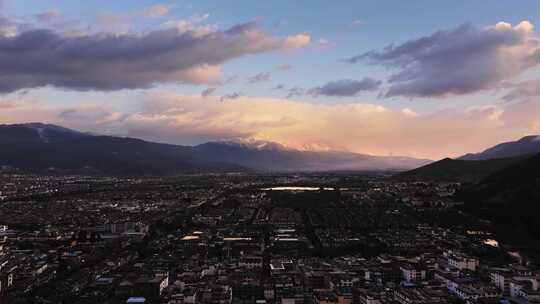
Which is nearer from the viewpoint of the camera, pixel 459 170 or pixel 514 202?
pixel 514 202

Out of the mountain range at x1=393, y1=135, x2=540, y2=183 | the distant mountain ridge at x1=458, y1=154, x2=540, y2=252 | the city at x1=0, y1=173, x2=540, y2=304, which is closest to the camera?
the city at x1=0, y1=173, x2=540, y2=304

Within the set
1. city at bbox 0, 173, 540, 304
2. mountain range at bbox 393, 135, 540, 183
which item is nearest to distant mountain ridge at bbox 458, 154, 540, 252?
city at bbox 0, 173, 540, 304

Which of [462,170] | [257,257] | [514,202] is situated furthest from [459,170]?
[257,257]

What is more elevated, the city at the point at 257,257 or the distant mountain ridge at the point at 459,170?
the distant mountain ridge at the point at 459,170

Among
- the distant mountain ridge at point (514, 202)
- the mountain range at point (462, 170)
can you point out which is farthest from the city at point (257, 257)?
the mountain range at point (462, 170)

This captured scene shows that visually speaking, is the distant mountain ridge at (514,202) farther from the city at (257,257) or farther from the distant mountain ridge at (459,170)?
the distant mountain ridge at (459,170)

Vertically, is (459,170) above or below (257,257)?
above

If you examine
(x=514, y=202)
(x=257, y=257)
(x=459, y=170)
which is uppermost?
(x=459, y=170)

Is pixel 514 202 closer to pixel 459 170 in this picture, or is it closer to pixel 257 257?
pixel 257 257

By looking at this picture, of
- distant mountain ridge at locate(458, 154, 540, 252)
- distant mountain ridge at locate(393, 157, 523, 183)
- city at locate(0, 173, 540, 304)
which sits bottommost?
city at locate(0, 173, 540, 304)

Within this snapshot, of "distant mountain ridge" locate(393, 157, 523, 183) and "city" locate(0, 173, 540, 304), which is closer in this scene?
"city" locate(0, 173, 540, 304)

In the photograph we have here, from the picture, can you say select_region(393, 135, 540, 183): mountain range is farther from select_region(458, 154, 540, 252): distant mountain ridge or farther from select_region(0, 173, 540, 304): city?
select_region(0, 173, 540, 304): city
